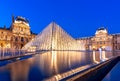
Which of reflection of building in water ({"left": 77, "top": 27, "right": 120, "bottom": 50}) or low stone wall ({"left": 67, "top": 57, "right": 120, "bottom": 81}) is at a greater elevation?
reflection of building in water ({"left": 77, "top": 27, "right": 120, "bottom": 50})

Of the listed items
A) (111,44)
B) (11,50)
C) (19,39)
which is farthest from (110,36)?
(11,50)

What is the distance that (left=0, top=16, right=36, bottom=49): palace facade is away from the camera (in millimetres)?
52938

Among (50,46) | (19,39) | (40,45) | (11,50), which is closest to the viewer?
(11,50)

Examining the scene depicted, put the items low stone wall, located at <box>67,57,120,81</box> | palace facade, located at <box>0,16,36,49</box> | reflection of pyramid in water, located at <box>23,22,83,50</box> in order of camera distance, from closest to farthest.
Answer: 1. low stone wall, located at <box>67,57,120,81</box>
2. reflection of pyramid in water, located at <box>23,22,83,50</box>
3. palace facade, located at <box>0,16,36,49</box>

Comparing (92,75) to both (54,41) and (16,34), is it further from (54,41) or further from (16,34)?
(16,34)

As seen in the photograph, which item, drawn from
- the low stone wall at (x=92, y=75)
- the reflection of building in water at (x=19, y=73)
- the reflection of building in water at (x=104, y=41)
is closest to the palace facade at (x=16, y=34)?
the reflection of building in water at (x=104, y=41)

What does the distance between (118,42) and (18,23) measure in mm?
39278

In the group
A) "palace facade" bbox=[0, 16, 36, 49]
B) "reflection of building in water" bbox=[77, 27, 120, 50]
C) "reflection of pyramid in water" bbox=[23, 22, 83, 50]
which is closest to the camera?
"reflection of pyramid in water" bbox=[23, 22, 83, 50]

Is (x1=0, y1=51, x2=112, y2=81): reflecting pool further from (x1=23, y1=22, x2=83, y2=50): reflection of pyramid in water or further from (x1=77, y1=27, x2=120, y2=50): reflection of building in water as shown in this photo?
(x1=77, y1=27, x2=120, y2=50): reflection of building in water

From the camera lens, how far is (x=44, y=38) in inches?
1101

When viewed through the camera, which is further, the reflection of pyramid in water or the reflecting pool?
the reflection of pyramid in water

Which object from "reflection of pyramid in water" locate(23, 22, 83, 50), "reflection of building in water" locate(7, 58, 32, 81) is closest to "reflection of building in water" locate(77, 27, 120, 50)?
"reflection of pyramid in water" locate(23, 22, 83, 50)

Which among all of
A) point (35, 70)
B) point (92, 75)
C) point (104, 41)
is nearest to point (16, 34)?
point (104, 41)

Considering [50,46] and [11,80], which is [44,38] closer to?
[50,46]
